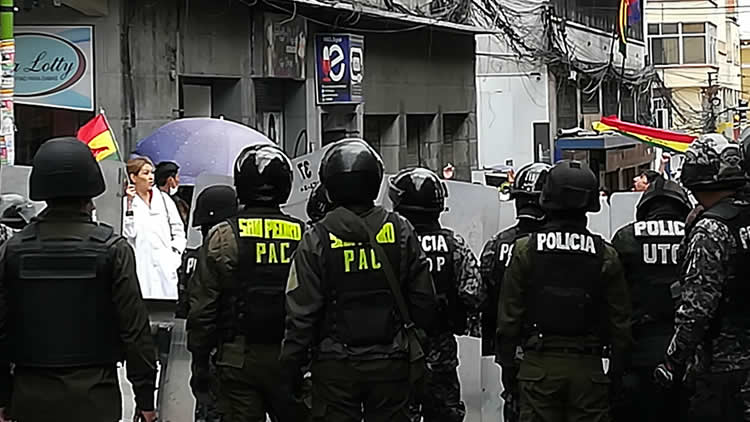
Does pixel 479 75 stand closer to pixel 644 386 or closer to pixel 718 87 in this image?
pixel 644 386

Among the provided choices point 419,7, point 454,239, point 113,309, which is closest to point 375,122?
point 419,7

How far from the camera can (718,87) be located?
216ft

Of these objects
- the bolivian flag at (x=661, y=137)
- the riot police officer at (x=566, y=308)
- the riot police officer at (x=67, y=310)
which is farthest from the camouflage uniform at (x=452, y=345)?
the bolivian flag at (x=661, y=137)

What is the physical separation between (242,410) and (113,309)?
1075 mm

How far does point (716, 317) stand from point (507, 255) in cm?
130

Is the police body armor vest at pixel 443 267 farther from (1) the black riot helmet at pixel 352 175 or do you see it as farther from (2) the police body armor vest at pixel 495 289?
(1) the black riot helmet at pixel 352 175

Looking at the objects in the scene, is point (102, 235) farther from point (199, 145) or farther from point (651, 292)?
point (199, 145)

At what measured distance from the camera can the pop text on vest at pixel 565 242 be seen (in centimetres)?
651

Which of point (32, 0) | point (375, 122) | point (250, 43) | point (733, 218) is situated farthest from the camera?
point (375, 122)

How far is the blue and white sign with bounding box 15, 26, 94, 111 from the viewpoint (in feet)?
45.9

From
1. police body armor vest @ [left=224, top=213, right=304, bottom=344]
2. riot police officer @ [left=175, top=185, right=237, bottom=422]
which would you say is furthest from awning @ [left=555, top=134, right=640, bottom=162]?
police body armor vest @ [left=224, top=213, right=304, bottom=344]

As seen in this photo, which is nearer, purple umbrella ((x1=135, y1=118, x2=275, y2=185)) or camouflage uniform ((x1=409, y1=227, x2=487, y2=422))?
camouflage uniform ((x1=409, y1=227, x2=487, y2=422))

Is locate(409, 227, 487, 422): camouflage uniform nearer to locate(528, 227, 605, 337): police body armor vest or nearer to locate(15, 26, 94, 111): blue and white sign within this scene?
locate(528, 227, 605, 337): police body armor vest

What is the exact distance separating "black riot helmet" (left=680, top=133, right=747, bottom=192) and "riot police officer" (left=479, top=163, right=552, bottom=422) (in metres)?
0.90
